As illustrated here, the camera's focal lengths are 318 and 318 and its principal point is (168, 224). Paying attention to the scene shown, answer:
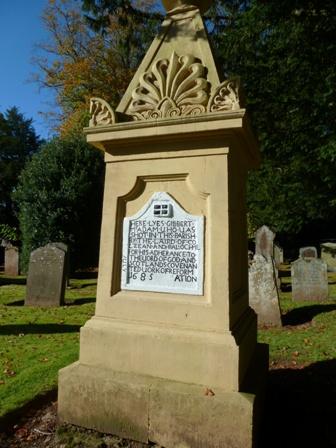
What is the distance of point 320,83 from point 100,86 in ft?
55.5

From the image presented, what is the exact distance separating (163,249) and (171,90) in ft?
4.73

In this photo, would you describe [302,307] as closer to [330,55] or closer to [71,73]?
[330,55]

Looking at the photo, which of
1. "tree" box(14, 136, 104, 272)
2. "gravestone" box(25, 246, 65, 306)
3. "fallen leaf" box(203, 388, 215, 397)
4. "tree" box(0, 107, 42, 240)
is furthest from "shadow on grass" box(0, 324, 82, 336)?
"tree" box(0, 107, 42, 240)

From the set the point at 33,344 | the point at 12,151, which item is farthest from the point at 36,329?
the point at 12,151

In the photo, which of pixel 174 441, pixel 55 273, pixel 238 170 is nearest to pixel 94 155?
pixel 55 273

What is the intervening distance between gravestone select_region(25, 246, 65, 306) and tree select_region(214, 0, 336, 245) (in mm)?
6825

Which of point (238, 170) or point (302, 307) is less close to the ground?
point (238, 170)

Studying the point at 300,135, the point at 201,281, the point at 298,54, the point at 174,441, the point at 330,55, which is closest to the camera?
the point at 174,441

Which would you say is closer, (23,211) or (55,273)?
(55,273)

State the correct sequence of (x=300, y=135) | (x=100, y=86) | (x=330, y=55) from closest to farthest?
(x=330, y=55) → (x=300, y=135) → (x=100, y=86)

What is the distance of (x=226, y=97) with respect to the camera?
268 cm

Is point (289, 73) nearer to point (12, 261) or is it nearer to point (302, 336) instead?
point (302, 336)

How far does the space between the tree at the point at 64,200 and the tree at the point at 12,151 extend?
1416cm

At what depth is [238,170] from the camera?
322 centimetres
